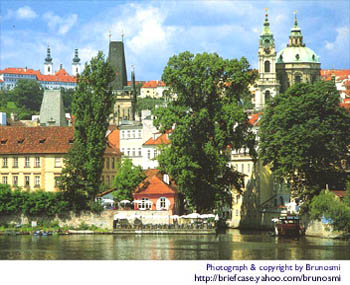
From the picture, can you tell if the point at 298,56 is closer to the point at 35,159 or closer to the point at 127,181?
the point at 127,181

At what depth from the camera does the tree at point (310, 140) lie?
7006 cm

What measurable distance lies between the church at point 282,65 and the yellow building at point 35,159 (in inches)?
3951

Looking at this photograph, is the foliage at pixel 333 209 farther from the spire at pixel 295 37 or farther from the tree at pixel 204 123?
the spire at pixel 295 37

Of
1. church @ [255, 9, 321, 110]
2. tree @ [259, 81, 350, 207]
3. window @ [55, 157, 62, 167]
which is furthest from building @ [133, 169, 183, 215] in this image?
church @ [255, 9, 321, 110]

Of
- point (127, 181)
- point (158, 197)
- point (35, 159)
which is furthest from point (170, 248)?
point (35, 159)

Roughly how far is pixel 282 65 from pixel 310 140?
117632mm

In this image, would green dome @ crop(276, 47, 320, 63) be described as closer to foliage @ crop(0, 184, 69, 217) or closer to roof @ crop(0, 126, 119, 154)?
roof @ crop(0, 126, 119, 154)

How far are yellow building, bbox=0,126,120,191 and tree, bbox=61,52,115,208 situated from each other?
20.3 ft

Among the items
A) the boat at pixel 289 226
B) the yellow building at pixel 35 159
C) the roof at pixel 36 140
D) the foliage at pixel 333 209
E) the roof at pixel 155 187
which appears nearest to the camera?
the foliage at pixel 333 209

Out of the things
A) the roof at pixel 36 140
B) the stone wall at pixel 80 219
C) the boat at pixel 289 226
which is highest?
the roof at pixel 36 140

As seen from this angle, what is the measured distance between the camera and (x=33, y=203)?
74.1 m

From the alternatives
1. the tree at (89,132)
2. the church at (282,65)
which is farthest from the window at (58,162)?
the church at (282,65)
